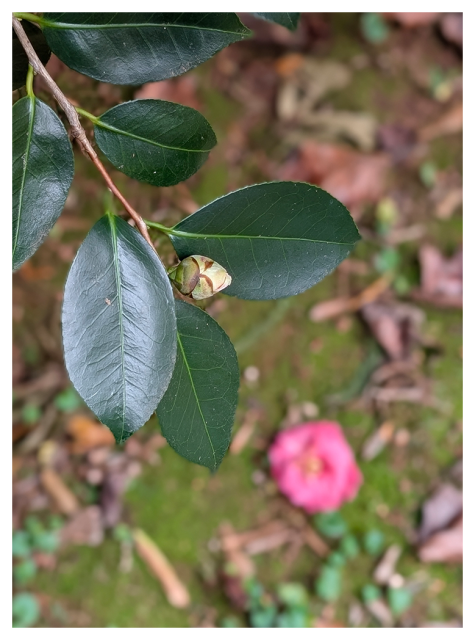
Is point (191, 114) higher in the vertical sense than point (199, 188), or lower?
higher

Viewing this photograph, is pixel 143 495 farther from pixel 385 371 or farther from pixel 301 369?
pixel 385 371

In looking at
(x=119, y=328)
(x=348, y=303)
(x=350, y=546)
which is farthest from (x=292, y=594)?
(x=119, y=328)

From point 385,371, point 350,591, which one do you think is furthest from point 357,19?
point 350,591

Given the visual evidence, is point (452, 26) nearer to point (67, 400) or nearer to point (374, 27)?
point (374, 27)

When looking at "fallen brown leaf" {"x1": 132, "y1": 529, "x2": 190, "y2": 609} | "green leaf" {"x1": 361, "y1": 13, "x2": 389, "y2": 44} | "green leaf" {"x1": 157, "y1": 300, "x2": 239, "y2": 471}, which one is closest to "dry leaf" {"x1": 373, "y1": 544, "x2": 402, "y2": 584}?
"fallen brown leaf" {"x1": 132, "y1": 529, "x2": 190, "y2": 609}

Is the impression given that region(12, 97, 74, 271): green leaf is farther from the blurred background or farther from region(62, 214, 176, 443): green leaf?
the blurred background
